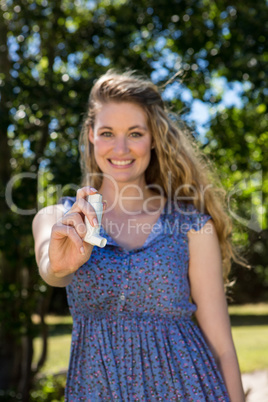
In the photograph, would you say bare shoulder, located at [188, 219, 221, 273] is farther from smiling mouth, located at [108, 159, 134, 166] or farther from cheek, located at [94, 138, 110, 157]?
cheek, located at [94, 138, 110, 157]

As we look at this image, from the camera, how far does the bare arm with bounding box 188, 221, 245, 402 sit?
203cm

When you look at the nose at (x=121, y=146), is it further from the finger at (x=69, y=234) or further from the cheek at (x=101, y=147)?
the finger at (x=69, y=234)

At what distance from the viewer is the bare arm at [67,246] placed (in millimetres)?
1667

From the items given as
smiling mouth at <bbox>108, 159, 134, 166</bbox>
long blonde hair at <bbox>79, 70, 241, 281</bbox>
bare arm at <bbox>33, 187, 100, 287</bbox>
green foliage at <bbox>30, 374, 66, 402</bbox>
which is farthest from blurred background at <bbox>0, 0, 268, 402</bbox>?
bare arm at <bbox>33, 187, 100, 287</bbox>

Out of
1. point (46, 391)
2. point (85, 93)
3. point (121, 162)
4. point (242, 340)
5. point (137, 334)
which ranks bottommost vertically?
point (242, 340)

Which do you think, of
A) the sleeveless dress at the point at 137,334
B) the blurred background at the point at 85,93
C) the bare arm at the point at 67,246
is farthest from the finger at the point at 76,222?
the blurred background at the point at 85,93

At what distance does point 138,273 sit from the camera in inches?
78.5

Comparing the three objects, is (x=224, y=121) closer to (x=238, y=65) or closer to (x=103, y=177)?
(x=238, y=65)

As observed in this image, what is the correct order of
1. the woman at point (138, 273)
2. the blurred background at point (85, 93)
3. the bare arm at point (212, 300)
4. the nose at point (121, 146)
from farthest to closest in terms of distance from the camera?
the blurred background at point (85, 93) < the nose at point (121, 146) < the bare arm at point (212, 300) < the woman at point (138, 273)

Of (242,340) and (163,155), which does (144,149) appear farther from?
(242,340)

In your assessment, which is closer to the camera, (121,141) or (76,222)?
(76,222)

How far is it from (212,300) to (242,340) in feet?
26.9

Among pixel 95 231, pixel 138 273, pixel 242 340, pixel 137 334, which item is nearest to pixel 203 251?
pixel 138 273

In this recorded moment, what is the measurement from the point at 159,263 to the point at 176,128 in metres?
0.73
